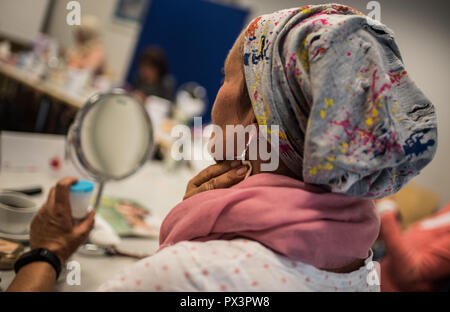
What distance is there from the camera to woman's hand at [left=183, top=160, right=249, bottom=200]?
24.8 inches

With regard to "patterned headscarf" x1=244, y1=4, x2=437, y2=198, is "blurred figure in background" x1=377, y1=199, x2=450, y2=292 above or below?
below

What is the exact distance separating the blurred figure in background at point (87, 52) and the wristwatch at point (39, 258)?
11.5 ft

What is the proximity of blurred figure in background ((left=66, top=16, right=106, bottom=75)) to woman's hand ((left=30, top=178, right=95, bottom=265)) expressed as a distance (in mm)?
3413

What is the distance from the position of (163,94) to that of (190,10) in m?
1.42

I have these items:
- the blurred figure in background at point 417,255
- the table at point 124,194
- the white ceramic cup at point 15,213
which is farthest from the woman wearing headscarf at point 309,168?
the blurred figure in background at point 417,255

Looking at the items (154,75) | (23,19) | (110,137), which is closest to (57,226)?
(110,137)

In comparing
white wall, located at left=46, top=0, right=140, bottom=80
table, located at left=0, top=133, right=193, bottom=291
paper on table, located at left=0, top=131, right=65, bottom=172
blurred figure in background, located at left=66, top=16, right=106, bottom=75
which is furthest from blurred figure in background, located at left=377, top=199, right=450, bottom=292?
white wall, located at left=46, top=0, right=140, bottom=80

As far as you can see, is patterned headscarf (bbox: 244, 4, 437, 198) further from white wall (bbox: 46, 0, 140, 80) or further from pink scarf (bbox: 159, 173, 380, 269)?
white wall (bbox: 46, 0, 140, 80)

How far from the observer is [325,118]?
1.58 ft

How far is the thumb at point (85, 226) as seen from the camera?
0.86m

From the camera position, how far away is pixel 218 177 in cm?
64

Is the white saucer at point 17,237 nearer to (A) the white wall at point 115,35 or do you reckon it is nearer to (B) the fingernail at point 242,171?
(B) the fingernail at point 242,171

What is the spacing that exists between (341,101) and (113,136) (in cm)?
82

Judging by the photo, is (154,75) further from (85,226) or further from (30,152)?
(85,226)
